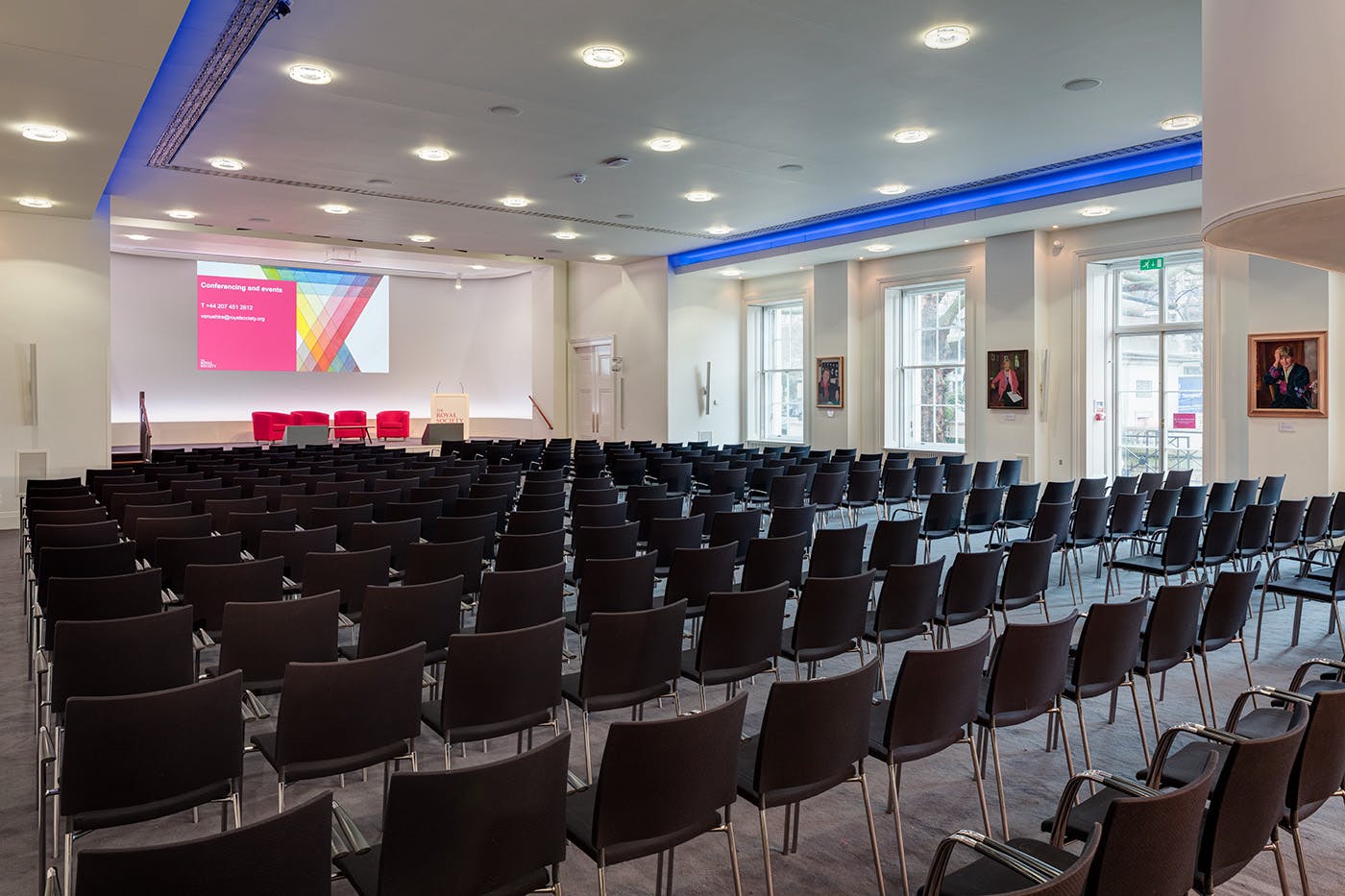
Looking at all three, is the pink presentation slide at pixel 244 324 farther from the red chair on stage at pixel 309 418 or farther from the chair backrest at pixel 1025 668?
the chair backrest at pixel 1025 668

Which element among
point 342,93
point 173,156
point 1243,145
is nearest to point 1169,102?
point 1243,145

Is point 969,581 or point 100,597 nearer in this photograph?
point 100,597

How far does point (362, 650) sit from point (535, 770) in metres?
1.95

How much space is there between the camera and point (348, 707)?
9.86 ft

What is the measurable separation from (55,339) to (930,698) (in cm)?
1261

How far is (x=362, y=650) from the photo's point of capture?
3.92 m

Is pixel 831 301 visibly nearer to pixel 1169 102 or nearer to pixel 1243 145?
pixel 1169 102

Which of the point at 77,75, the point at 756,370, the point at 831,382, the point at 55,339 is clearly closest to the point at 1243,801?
the point at 77,75

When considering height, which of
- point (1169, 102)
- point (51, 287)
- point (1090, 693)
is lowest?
point (1090, 693)

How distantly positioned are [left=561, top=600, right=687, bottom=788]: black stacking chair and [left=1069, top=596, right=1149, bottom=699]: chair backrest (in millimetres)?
→ 1639

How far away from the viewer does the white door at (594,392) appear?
1920 cm

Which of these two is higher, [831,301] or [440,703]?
[831,301]

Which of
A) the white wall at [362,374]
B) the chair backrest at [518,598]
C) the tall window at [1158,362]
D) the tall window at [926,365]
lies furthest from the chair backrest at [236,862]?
the white wall at [362,374]

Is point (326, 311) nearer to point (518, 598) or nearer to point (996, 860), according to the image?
point (518, 598)
